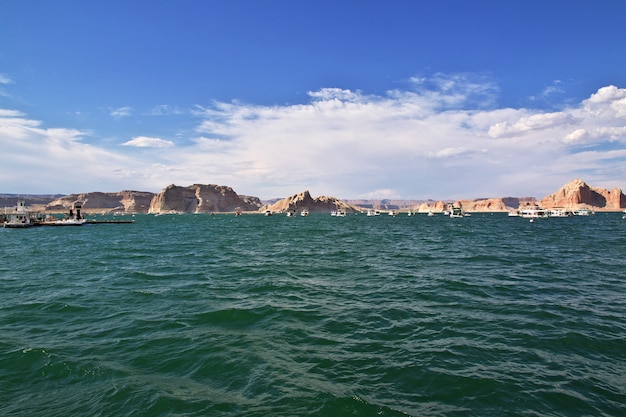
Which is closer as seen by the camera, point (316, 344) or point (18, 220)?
point (316, 344)

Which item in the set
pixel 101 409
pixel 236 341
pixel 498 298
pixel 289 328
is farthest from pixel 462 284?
pixel 101 409

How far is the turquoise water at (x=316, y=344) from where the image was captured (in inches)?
328

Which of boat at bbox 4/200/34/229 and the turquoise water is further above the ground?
boat at bbox 4/200/34/229

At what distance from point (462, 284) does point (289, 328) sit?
11.9 metres

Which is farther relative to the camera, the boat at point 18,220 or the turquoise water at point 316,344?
the boat at point 18,220

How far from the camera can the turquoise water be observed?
8344 mm

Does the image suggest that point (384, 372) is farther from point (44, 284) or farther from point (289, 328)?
point (44, 284)

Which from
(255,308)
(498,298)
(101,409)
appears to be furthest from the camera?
(498,298)

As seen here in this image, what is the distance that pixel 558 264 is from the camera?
28.0 meters

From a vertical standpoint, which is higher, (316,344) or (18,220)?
(18,220)

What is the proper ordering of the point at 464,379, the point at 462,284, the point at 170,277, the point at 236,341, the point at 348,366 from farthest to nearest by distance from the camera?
the point at 170,277, the point at 462,284, the point at 236,341, the point at 348,366, the point at 464,379

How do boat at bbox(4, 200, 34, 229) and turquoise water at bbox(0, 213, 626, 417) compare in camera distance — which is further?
boat at bbox(4, 200, 34, 229)

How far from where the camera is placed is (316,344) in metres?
11.9

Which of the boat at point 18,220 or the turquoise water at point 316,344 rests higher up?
the boat at point 18,220
